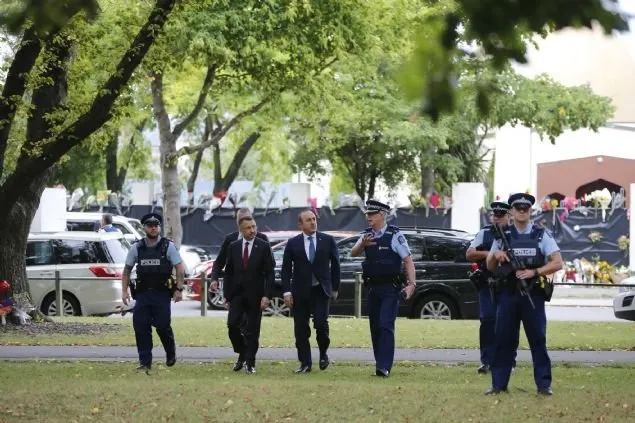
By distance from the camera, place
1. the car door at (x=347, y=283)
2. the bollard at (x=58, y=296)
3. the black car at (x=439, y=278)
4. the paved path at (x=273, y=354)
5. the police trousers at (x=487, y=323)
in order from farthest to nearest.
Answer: the car door at (x=347, y=283), the bollard at (x=58, y=296), the black car at (x=439, y=278), the paved path at (x=273, y=354), the police trousers at (x=487, y=323)

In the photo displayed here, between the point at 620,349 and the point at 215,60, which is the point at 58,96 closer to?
the point at 215,60

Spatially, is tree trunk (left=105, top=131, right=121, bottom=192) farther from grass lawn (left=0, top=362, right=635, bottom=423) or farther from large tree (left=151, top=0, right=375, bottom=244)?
grass lawn (left=0, top=362, right=635, bottom=423)

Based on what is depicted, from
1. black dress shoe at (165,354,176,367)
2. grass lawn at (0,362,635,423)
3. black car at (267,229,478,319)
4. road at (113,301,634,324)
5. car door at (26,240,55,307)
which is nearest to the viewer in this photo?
grass lawn at (0,362,635,423)

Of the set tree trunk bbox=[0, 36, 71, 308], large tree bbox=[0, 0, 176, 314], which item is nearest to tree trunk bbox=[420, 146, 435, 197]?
large tree bbox=[0, 0, 176, 314]

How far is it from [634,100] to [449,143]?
1447cm

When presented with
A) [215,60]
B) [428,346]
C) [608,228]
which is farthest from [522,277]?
[608,228]

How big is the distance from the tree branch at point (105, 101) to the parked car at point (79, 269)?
5.36m

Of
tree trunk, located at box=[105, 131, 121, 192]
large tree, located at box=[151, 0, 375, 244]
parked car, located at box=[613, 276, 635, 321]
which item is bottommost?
parked car, located at box=[613, 276, 635, 321]

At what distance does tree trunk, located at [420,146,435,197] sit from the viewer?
42.2 metres

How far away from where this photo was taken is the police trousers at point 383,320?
45.1 feet

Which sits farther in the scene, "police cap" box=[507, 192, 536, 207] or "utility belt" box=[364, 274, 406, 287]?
"utility belt" box=[364, 274, 406, 287]

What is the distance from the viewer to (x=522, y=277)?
37.7 ft

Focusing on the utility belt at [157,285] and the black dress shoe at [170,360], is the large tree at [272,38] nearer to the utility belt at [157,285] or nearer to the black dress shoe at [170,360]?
the black dress shoe at [170,360]

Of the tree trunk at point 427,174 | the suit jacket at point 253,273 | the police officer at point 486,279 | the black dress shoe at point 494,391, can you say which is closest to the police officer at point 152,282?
the suit jacket at point 253,273
